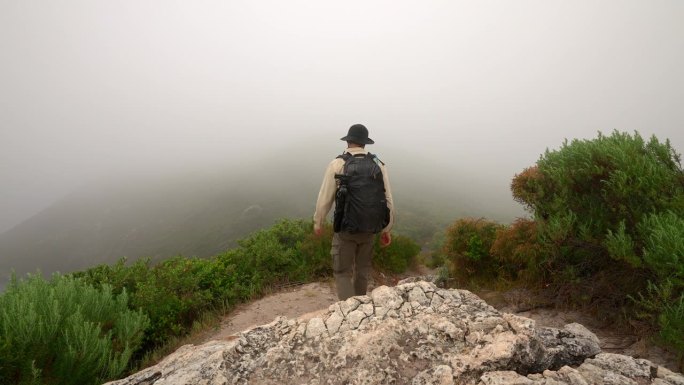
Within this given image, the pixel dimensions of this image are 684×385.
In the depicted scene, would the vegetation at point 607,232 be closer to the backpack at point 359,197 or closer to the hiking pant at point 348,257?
the hiking pant at point 348,257

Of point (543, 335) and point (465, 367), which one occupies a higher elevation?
point (465, 367)

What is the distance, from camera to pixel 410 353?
2.41 metres

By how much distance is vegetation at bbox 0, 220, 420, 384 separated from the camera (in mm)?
3521

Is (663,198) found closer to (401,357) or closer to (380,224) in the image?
(380,224)

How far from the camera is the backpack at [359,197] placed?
175 inches

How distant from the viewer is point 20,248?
321ft

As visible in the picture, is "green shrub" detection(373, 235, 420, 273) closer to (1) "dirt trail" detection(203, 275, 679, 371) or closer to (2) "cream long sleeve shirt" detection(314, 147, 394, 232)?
(1) "dirt trail" detection(203, 275, 679, 371)

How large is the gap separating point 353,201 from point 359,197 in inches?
3.8

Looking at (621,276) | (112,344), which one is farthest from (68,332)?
(621,276)

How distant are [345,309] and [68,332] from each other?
3.26 meters

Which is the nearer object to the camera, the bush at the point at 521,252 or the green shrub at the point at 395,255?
the bush at the point at 521,252

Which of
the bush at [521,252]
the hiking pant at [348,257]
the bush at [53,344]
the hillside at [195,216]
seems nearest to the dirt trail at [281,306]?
the hiking pant at [348,257]

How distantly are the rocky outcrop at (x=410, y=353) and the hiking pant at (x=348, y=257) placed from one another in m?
1.86

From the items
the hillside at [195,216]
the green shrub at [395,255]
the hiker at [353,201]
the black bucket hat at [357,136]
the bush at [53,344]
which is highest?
the black bucket hat at [357,136]
